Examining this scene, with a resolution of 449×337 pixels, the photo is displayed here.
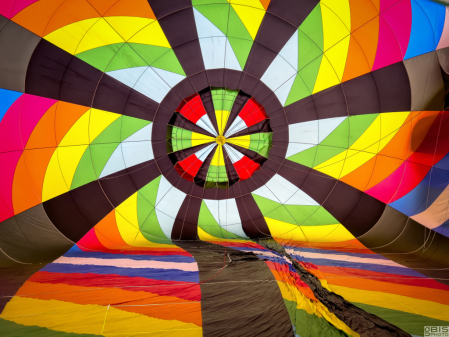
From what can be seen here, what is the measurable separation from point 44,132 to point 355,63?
4.29 m

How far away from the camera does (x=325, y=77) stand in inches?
148

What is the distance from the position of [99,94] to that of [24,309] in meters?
2.66

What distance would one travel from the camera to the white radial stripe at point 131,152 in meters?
4.11

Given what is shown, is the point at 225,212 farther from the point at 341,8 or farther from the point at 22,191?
the point at 341,8

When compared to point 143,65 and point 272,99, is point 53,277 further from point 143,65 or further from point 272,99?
point 272,99

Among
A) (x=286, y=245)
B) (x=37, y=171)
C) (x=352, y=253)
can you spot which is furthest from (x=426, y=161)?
(x=37, y=171)

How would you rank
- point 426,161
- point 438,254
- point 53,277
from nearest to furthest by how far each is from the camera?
point 53,277 → point 438,254 → point 426,161

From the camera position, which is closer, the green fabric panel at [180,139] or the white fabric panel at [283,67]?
the white fabric panel at [283,67]

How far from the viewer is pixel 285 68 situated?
379cm

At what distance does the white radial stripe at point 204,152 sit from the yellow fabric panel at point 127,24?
1.86m

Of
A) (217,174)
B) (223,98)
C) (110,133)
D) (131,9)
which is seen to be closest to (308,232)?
(217,174)

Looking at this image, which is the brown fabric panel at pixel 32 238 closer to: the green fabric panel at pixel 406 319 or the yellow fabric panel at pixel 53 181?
the yellow fabric panel at pixel 53 181

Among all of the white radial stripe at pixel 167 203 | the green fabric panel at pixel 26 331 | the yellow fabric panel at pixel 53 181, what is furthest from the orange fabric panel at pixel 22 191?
the green fabric panel at pixel 26 331

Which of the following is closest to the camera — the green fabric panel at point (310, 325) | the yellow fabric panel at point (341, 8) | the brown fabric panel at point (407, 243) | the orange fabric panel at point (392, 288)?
the green fabric panel at point (310, 325)
